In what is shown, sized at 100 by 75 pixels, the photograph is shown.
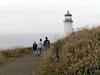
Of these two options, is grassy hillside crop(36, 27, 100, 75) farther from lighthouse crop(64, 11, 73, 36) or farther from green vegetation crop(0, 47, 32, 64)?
lighthouse crop(64, 11, 73, 36)

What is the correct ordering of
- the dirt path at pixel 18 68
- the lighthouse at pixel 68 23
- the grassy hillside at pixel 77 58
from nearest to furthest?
the grassy hillside at pixel 77 58 < the dirt path at pixel 18 68 < the lighthouse at pixel 68 23

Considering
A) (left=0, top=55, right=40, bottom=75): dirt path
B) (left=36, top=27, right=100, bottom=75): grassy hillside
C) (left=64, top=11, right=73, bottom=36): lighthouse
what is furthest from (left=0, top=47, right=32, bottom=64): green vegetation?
(left=36, top=27, right=100, bottom=75): grassy hillside

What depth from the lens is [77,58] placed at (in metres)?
10.9

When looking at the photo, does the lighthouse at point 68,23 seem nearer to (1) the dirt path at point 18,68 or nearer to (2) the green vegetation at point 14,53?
(2) the green vegetation at point 14,53

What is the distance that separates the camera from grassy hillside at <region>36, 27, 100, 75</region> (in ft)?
33.7

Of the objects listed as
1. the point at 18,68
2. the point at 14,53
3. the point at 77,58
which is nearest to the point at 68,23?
the point at 14,53

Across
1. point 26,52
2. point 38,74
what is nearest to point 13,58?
point 26,52

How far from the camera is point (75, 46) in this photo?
11.6 m

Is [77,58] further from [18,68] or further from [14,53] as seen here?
[14,53]

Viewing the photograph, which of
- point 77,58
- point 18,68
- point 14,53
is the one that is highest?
point 77,58

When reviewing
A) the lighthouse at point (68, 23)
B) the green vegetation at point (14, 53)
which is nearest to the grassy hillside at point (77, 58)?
the green vegetation at point (14, 53)

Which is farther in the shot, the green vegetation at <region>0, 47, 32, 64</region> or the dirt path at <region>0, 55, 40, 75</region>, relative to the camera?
the green vegetation at <region>0, 47, 32, 64</region>

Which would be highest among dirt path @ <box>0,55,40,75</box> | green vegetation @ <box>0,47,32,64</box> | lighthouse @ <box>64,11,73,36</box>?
lighthouse @ <box>64,11,73,36</box>

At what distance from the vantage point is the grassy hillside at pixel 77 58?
10.3 metres
